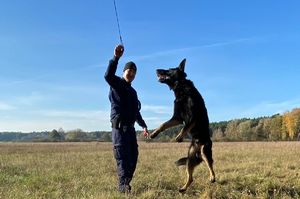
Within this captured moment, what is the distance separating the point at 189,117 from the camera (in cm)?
762

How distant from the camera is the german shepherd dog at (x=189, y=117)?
7.63m

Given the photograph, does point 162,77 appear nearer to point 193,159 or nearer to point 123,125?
point 123,125

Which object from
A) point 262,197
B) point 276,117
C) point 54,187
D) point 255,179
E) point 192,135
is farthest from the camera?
point 276,117

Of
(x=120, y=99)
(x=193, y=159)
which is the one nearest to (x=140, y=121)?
(x=120, y=99)

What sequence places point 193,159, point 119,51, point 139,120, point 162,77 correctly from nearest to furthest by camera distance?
point 119,51
point 162,77
point 193,159
point 139,120

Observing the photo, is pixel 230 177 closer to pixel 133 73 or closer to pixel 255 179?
pixel 255 179

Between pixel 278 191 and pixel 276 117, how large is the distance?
435ft

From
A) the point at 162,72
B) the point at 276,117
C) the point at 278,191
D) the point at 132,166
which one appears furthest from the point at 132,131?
the point at 276,117

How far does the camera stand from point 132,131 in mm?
7984

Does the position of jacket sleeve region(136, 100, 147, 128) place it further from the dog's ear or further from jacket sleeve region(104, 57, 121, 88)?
the dog's ear

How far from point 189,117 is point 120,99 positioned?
121 centimetres

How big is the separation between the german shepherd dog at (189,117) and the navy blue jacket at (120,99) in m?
0.55

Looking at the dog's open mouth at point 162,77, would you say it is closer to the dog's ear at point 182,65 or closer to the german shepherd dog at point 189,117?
the german shepherd dog at point 189,117

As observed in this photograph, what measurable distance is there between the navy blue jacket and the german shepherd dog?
0.55m
